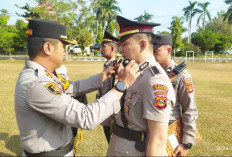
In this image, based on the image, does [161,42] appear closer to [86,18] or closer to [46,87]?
[46,87]

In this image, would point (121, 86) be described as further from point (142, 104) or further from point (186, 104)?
point (186, 104)

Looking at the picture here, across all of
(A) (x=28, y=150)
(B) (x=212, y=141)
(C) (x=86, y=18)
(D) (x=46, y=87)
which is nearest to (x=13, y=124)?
(A) (x=28, y=150)

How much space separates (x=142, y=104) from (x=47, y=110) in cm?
85

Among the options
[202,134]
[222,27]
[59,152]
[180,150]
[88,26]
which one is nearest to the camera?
[59,152]

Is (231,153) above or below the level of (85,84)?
below

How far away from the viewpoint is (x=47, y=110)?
5.76 feet

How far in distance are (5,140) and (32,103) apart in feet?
12.9

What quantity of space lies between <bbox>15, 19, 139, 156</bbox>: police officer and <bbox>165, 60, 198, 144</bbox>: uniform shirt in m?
1.13

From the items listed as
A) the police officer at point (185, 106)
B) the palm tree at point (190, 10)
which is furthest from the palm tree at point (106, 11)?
the police officer at point (185, 106)

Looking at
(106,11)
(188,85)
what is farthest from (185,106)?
(106,11)

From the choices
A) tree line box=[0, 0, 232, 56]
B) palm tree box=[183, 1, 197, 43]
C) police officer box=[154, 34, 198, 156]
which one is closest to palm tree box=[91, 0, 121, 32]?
tree line box=[0, 0, 232, 56]

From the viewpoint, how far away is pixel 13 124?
5.91 metres

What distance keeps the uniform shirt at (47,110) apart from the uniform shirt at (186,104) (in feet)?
4.02

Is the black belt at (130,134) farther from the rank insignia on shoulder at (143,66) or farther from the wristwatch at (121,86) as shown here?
the rank insignia on shoulder at (143,66)
